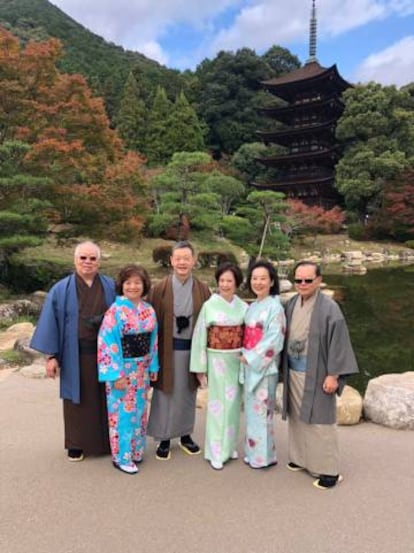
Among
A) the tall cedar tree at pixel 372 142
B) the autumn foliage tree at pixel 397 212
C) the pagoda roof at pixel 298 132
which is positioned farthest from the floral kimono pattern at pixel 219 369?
the pagoda roof at pixel 298 132

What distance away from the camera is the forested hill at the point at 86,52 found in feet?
134

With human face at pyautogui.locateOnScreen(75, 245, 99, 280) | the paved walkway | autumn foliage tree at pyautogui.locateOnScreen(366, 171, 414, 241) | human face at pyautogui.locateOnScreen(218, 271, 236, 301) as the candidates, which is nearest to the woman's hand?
the paved walkway

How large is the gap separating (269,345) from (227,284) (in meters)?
0.46

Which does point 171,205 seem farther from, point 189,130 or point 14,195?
point 189,130

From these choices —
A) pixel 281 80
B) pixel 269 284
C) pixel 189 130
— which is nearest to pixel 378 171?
pixel 281 80

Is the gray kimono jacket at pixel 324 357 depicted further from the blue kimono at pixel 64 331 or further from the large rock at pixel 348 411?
the blue kimono at pixel 64 331

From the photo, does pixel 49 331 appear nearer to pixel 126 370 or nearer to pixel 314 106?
pixel 126 370

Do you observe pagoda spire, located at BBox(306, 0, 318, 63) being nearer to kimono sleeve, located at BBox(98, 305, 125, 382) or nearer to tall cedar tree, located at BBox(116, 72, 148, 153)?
tall cedar tree, located at BBox(116, 72, 148, 153)

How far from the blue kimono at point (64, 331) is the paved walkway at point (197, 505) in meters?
0.54

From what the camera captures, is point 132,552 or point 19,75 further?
point 19,75

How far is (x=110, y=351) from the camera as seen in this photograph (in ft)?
8.74

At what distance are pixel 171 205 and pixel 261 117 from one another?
96.5 ft

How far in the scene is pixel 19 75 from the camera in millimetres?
9227

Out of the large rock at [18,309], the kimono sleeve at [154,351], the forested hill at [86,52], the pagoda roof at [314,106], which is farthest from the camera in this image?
the forested hill at [86,52]
